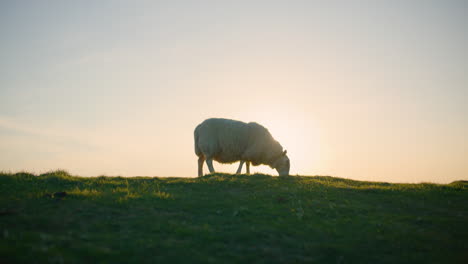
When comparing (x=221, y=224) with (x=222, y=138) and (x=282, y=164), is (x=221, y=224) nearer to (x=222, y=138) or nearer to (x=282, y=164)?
(x=222, y=138)

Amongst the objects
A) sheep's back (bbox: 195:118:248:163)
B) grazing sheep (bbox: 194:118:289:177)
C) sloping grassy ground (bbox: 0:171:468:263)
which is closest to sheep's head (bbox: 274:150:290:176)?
grazing sheep (bbox: 194:118:289:177)

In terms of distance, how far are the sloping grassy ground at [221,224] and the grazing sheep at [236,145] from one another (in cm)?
687

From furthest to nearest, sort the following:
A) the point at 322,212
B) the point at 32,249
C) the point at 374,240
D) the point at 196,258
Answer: the point at 322,212 → the point at 374,240 → the point at 196,258 → the point at 32,249

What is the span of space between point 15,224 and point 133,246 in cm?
358

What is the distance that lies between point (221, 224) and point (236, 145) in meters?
13.3

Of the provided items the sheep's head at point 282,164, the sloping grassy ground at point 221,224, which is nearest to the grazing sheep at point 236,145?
the sheep's head at point 282,164

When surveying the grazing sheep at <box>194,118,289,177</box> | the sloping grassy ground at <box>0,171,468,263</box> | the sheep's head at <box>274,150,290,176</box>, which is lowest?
the sloping grassy ground at <box>0,171,468,263</box>

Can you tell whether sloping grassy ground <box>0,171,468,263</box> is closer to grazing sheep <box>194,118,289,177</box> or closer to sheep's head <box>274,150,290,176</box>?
grazing sheep <box>194,118,289,177</box>

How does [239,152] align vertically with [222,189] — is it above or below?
above

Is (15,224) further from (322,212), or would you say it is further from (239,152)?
(239,152)

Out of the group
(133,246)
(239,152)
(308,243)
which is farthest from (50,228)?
(239,152)

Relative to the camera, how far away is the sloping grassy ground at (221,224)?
855 centimetres

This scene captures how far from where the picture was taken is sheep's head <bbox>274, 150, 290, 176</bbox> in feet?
85.1

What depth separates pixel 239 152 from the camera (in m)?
24.9
